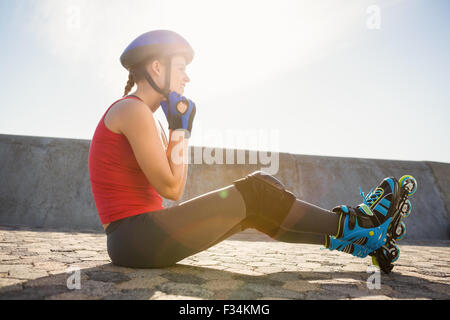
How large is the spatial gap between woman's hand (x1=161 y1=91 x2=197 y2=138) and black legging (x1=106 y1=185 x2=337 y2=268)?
0.54 meters

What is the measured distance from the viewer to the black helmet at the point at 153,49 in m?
2.27

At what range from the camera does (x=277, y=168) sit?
223 inches

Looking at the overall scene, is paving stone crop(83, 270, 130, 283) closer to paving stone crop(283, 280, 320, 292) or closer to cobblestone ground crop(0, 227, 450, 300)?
cobblestone ground crop(0, 227, 450, 300)

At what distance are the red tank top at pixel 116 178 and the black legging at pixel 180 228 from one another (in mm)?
77

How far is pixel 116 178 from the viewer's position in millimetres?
1920

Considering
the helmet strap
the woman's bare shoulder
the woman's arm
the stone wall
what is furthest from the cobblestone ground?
the stone wall

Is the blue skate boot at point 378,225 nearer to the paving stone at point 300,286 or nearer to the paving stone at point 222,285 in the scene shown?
the paving stone at point 300,286

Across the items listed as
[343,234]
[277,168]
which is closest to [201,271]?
[343,234]

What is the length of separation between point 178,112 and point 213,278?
109cm

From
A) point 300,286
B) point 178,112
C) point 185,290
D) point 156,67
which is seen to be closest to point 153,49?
point 156,67

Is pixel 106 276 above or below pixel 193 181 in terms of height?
below

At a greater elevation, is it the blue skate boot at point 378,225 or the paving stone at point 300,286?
the blue skate boot at point 378,225

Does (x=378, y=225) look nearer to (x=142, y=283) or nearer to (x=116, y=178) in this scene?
(x=142, y=283)

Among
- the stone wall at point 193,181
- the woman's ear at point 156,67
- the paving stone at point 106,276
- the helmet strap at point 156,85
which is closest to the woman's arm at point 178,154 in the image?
the helmet strap at point 156,85
